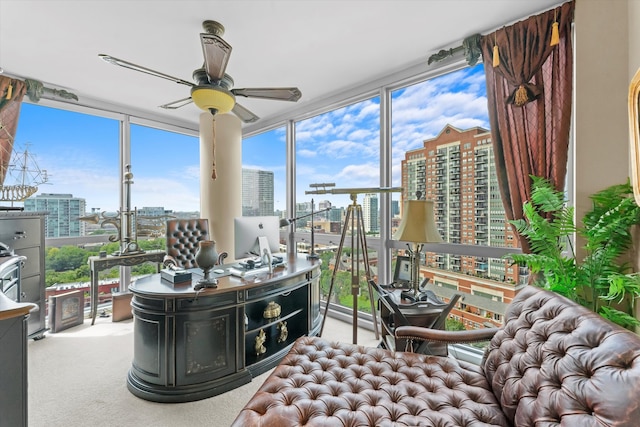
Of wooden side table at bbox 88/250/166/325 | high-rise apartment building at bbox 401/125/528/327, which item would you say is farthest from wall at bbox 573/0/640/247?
wooden side table at bbox 88/250/166/325

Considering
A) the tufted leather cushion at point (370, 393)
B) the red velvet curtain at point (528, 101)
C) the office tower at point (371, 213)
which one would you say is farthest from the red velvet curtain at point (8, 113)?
the red velvet curtain at point (528, 101)

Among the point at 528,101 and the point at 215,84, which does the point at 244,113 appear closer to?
the point at 215,84

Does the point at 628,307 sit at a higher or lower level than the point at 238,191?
lower

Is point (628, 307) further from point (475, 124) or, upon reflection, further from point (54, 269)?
point (54, 269)

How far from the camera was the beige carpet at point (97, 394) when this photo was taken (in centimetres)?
182

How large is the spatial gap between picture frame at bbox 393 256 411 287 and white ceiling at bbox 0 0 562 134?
189 cm

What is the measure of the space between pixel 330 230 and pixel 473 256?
1758 millimetres

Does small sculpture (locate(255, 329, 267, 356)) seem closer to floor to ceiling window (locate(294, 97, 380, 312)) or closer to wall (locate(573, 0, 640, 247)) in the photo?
floor to ceiling window (locate(294, 97, 380, 312))

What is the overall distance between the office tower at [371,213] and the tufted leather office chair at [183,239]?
2.12m

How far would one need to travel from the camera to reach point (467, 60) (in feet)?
7.89

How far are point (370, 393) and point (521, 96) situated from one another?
2.23 meters

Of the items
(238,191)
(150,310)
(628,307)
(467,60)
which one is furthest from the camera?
(238,191)

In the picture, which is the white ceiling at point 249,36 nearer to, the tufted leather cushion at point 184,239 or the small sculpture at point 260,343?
the tufted leather cushion at point 184,239

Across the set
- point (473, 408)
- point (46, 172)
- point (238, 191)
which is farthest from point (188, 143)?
point (473, 408)
